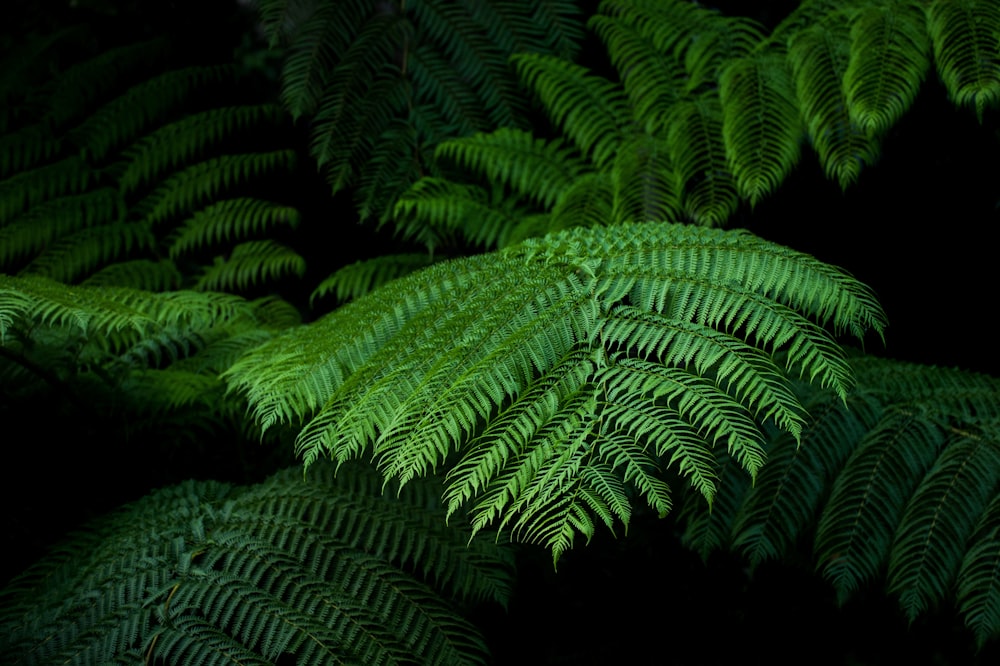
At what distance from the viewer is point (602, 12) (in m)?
2.62

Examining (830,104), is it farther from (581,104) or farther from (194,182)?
(194,182)

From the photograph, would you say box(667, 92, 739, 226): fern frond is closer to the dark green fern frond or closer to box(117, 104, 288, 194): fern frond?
the dark green fern frond

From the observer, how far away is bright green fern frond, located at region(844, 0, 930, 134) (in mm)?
1776

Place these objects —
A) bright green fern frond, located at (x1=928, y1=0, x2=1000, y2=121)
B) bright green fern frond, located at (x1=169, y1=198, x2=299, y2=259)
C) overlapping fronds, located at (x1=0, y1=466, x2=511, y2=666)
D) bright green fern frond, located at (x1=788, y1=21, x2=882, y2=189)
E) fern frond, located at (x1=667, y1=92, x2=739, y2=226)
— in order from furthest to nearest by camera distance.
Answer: bright green fern frond, located at (x1=169, y1=198, x2=299, y2=259) → fern frond, located at (x1=667, y1=92, x2=739, y2=226) → bright green fern frond, located at (x1=788, y1=21, x2=882, y2=189) → bright green fern frond, located at (x1=928, y1=0, x2=1000, y2=121) → overlapping fronds, located at (x1=0, y1=466, x2=511, y2=666)

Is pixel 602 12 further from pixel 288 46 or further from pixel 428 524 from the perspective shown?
pixel 428 524

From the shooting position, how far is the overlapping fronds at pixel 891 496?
1512 mm

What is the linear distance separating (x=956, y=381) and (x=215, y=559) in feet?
5.27

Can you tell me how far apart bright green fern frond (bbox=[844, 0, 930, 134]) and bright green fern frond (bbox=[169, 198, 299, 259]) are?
1.58 meters

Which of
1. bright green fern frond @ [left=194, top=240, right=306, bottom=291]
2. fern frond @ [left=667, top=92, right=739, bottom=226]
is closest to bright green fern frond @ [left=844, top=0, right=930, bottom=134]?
fern frond @ [left=667, top=92, right=739, bottom=226]

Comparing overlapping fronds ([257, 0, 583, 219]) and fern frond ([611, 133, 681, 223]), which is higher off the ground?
overlapping fronds ([257, 0, 583, 219])

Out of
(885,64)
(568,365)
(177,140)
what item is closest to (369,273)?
(177,140)

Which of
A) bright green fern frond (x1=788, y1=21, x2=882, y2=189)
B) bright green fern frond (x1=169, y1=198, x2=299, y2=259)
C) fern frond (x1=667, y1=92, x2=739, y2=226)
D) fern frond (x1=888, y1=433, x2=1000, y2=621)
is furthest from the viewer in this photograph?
bright green fern frond (x1=169, y1=198, x2=299, y2=259)

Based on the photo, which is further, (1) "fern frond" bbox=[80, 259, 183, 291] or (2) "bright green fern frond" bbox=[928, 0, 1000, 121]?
(1) "fern frond" bbox=[80, 259, 183, 291]

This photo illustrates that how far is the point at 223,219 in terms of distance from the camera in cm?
240
